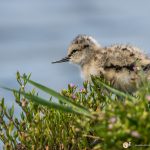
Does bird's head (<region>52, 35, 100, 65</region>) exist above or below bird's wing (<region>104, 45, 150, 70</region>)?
above

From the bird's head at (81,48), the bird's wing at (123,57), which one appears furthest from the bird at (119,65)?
the bird's head at (81,48)

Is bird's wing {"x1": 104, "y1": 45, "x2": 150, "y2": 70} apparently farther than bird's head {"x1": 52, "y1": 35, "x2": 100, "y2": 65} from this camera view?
No

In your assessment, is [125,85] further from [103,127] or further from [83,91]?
[103,127]

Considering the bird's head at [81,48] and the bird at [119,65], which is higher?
the bird's head at [81,48]

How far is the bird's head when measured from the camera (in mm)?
7465

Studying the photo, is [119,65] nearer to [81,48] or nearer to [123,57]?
[123,57]

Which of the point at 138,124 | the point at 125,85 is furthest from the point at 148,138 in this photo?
the point at 125,85

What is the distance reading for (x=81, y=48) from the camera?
25.4 ft

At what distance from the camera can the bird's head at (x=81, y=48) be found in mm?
7465

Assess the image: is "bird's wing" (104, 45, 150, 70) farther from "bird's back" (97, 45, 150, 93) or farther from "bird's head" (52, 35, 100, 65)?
"bird's head" (52, 35, 100, 65)

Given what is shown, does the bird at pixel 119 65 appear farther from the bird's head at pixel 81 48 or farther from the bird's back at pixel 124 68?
the bird's head at pixel 81 48

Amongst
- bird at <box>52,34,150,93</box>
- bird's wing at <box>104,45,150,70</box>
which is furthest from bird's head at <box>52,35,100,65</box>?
bird's wing at <box>104,45,150,70</box>

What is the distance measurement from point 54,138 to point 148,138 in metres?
2.57

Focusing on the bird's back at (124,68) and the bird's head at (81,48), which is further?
the bird's head at (81,48)
